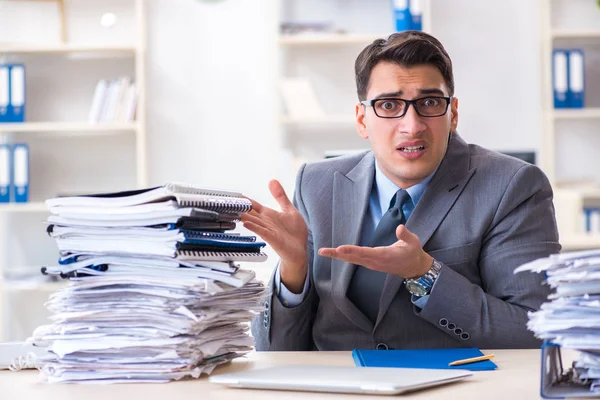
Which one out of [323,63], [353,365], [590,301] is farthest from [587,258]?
[323,63]

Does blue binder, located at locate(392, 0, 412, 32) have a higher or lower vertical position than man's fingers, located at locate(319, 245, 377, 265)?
higher

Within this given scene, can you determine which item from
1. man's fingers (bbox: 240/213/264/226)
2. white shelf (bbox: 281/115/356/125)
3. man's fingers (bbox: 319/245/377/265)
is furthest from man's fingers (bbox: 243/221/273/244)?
white shelf (bbox: 281/115/356/125)

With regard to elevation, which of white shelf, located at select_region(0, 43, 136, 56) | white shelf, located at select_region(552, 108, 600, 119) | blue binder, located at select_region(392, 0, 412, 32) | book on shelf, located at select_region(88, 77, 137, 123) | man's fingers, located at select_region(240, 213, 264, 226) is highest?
blue binder, located at select_region(392, 0, 412, 32)

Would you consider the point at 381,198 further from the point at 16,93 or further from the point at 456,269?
the point at 16,93

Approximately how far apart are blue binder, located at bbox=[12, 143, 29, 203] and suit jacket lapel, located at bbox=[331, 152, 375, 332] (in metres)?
2.82

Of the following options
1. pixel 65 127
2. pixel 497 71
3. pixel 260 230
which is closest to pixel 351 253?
pixel 260 230

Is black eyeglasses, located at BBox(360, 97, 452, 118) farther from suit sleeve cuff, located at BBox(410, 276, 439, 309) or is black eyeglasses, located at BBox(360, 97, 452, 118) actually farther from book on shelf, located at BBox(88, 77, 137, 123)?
book on shelf, located at BBox(88, 77, 137, 123)

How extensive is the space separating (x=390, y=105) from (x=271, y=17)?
2.94 m

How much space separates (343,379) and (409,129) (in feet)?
2.80

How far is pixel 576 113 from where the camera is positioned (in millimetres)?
4457

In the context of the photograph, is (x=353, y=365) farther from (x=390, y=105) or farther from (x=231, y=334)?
(x=390, y=105)

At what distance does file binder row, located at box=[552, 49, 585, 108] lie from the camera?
442 centimetres

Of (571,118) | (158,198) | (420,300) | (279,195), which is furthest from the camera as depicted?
(571,118)

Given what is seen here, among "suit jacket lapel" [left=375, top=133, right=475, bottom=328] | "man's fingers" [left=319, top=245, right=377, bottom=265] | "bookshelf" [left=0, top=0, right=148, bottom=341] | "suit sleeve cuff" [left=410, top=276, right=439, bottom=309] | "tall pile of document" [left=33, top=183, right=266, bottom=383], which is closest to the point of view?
"tall pile of document" [left=33, top=183, right=266, bottom=383]
